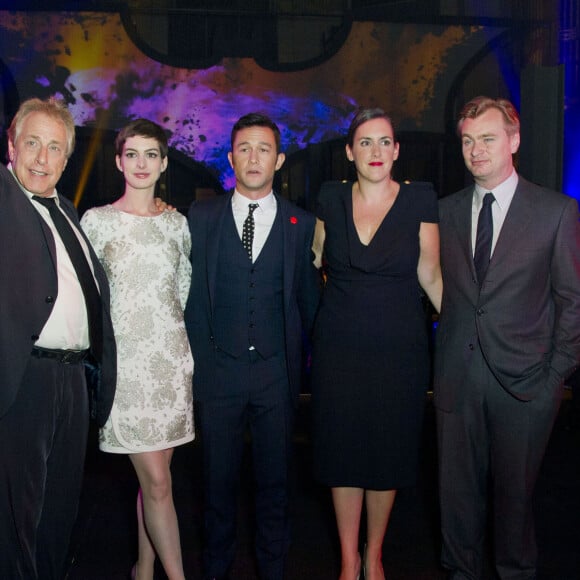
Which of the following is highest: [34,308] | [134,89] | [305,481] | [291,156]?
[134,89]

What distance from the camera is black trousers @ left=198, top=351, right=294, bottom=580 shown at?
9.05 ft

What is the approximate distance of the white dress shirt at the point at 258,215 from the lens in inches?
110

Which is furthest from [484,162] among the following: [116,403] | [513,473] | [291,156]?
[291,156]

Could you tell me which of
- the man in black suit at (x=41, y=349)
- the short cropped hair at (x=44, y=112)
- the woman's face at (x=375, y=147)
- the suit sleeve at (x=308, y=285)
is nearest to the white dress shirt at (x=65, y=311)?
the man in black suit at (x=41, y=349)

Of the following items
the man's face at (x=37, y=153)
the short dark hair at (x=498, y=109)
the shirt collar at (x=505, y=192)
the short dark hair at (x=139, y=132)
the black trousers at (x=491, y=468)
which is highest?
the short dark hair at (x=498, y=109)

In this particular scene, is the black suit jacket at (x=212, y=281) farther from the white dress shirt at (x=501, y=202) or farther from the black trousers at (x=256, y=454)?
the white dress shirt at (x=501, y=202)

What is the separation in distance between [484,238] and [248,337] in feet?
3.03

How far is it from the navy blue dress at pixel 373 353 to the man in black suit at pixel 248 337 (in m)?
0.13

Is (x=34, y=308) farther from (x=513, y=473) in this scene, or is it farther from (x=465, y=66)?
(x=465, y=66)

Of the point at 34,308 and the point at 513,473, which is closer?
the point at 34,308

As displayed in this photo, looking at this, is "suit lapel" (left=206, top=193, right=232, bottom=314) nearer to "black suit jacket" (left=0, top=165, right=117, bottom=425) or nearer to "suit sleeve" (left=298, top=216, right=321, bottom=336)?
"suit sleeve" (left=298, top=216, right=321, bottom=336)

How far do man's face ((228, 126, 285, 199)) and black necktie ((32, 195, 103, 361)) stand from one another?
27.6 inches

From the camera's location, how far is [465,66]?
9.42 m

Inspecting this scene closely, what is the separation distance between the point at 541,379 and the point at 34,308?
1698mm
